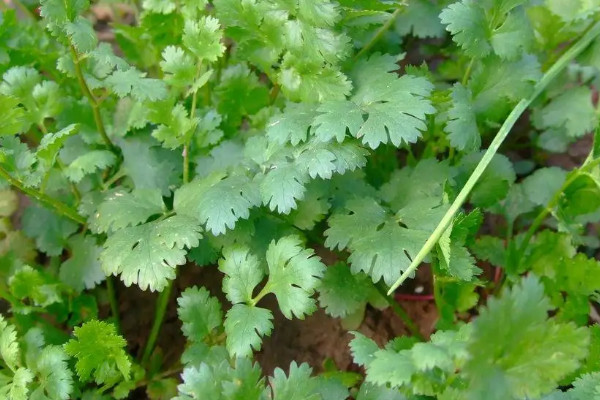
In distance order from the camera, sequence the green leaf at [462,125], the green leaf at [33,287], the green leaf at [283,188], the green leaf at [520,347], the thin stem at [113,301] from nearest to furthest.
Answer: the green leaf at [520,347]
the green leaf at [283,188]
the green leaf at [462,125]
the green leaf at [33,287]
the thin stem at [113,301]

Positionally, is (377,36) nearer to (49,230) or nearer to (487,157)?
(487,157)

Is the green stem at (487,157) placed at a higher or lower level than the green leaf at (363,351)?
higher

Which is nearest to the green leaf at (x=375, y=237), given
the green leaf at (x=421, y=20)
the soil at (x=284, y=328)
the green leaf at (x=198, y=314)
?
the green leaf at (x=198, y=314)

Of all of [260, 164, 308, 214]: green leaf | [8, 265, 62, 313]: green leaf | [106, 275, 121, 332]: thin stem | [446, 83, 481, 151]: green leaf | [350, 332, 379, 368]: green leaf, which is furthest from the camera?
[106, 275, 121, 332]: thin stem

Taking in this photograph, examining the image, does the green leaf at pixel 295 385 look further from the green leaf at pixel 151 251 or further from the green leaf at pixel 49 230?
the green leaf at pixel 49 230

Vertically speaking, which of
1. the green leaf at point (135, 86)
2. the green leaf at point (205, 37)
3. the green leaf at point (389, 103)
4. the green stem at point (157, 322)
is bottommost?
the green stem at point (157, 322)

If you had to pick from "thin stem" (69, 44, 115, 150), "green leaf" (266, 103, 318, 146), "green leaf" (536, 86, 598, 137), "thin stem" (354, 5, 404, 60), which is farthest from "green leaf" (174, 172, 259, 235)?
"green leaf" (536, 86, 598, 137)

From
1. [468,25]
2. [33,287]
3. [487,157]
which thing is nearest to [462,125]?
[487,157]

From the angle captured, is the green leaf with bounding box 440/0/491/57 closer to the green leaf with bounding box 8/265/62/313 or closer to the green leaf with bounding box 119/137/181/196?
the green leaf with bounding box 119/137/181/196
